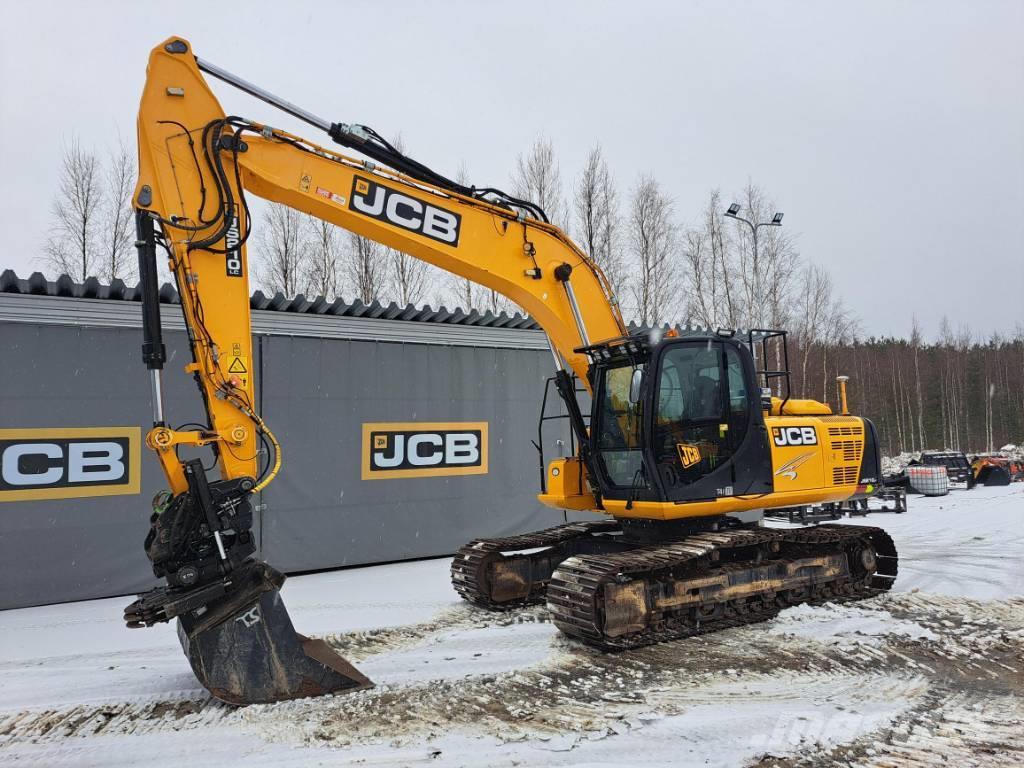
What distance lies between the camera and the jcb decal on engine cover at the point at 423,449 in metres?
9.79

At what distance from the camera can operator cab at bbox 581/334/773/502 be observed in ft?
19.9

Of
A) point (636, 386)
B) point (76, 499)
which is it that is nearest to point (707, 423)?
point (636, 386)

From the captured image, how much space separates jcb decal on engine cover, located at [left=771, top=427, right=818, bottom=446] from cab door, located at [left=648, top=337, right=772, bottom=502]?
0.23 metres

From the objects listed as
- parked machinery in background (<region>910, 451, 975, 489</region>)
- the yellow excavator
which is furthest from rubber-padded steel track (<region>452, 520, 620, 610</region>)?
parked machinery in background (<region>910, 451, 975, 489</region>)

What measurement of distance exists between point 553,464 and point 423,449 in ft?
12.0

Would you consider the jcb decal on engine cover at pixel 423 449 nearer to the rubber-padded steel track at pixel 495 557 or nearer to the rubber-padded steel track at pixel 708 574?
the rubber-padded steel track at pixel 495 557

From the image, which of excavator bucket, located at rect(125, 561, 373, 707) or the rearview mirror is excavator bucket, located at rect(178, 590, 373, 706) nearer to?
excavator bucket, located at rect(125, 561, 373, 707)

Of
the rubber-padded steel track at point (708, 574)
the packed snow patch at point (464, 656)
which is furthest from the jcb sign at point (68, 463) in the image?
the rubber-padded steel track at point (708, 574)

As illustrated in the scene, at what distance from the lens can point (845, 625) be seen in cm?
620

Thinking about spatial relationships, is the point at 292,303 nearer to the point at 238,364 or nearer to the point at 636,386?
the point at 238,364

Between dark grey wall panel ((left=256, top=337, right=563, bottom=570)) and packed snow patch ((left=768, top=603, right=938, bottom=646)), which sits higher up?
dark grey wall panel ((left=256, top=337, right=563, bottom=570))

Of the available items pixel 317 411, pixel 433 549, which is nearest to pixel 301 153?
pixel 317 411

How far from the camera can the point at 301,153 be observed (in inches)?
210

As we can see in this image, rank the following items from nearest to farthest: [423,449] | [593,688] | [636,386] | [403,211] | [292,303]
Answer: [593,688] → [403,211] → [636,386] → [292,303] → [423,449]
